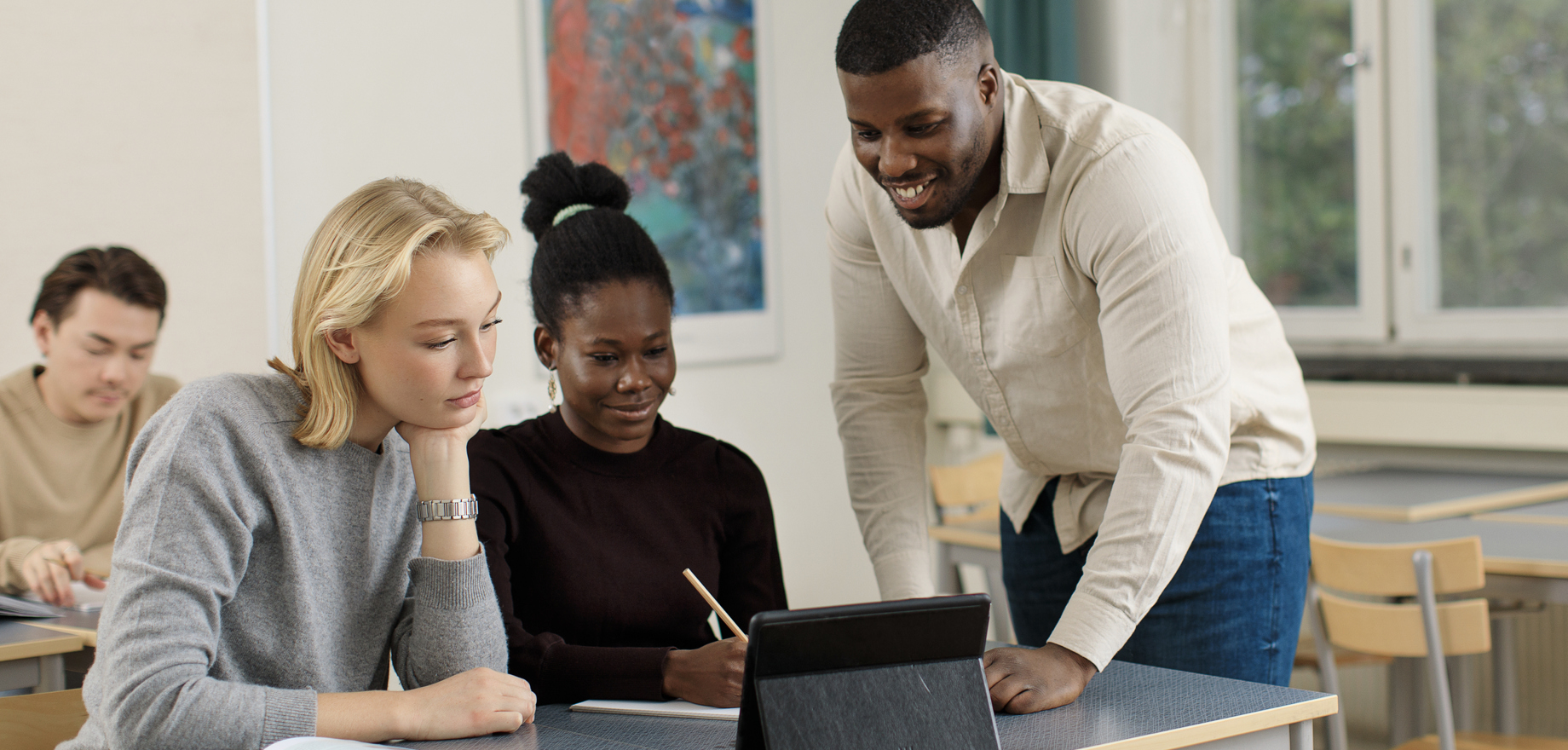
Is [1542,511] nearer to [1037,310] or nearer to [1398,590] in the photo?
[1398,590]

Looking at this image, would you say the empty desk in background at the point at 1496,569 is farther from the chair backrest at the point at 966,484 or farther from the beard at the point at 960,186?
the beard at the point at 960,186

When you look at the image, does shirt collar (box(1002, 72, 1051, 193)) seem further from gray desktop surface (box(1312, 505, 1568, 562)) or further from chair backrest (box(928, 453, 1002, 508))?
chair backrest (box(928, 453, 1002, 508))

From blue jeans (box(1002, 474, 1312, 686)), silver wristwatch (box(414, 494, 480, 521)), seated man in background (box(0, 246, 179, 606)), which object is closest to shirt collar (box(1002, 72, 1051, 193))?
blue jeans (box(1002, 474, 1312, 686))

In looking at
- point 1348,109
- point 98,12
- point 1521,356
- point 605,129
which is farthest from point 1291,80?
point 98,12

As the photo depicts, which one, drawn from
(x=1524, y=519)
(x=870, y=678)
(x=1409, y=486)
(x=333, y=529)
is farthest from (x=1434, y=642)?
(x=333, y=529)

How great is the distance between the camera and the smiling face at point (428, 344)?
1193 millimetres

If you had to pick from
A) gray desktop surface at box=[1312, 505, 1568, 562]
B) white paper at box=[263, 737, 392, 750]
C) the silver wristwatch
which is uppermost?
the silver wristwatch

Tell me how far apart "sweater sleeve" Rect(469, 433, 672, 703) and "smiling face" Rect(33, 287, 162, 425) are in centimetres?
131

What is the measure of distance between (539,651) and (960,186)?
662 mm

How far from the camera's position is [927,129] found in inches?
51.6

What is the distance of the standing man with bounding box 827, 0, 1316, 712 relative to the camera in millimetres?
1249

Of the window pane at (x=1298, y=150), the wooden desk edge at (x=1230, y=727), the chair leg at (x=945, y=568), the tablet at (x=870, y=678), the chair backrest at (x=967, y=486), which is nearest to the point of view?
the tablet at (x=870, y=678)

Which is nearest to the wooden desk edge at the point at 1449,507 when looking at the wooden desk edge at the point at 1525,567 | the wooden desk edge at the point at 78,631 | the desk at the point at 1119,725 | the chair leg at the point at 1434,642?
the wooden desk edge at the point at 1525,567

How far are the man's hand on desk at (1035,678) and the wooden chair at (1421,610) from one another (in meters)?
1.18
